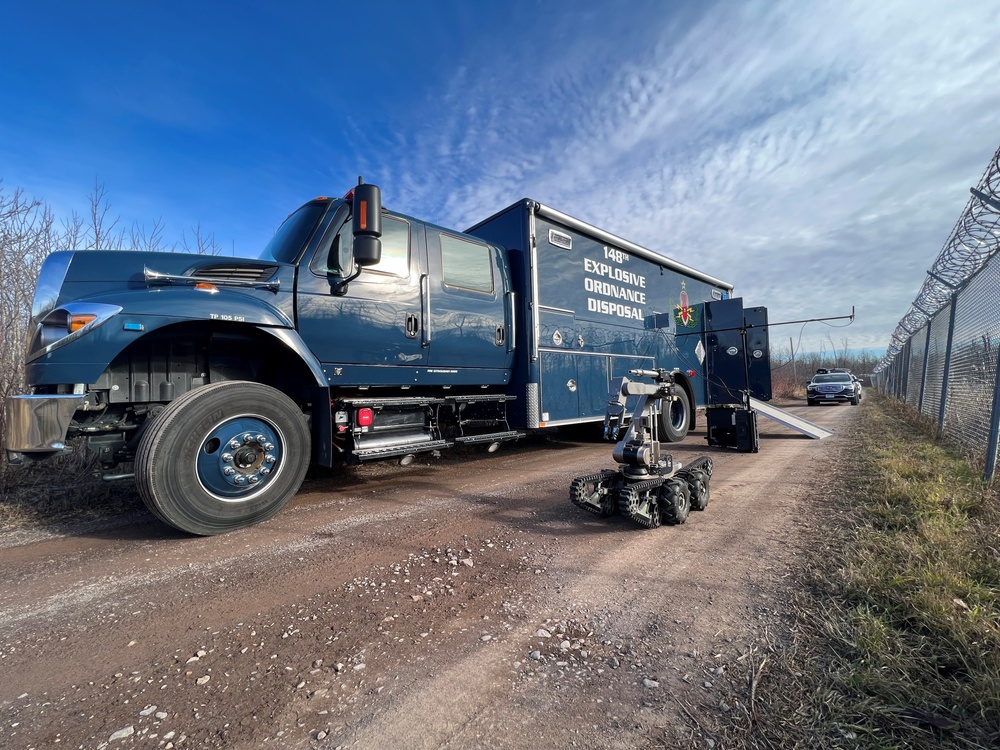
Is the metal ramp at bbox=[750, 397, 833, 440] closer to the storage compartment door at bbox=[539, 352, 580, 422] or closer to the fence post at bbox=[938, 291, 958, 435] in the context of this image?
the fence post at bbox=[938, 291, 958, 435]

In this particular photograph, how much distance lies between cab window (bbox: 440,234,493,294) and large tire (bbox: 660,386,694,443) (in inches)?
153

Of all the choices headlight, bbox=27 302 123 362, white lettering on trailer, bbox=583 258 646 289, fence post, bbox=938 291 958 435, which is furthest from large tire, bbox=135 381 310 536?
fence post, bbox=938 291 958 435

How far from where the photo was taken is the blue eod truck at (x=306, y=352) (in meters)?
3.05

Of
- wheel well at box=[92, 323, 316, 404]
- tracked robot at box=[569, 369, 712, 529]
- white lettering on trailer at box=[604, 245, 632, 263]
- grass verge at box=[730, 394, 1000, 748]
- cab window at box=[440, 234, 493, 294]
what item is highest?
white lettering on trailer at box=[604, 245, 632, 263]

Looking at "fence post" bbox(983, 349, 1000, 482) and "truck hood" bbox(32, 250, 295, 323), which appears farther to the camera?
"fence post" bbox(983, 349, 1000, 482)

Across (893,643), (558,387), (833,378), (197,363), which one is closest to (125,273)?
(197,363)

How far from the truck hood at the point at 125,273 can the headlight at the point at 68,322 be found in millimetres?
199

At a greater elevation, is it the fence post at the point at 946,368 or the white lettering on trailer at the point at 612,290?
the white lettering on trailer at the point at 612,290

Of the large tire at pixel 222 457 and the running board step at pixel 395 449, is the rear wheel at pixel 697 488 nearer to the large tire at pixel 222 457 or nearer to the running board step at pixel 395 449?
the running board step at pixel 395 449

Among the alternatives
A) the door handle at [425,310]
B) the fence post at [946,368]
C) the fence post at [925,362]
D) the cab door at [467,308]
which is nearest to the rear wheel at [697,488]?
the cab door at [467,308]

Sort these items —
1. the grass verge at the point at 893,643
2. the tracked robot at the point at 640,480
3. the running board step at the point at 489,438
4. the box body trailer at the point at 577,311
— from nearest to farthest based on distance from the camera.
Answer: the grass verge at the point at 893,643 → the tracked robot at the point at 640,480 → the running board step at the point at 489,438 → the box body trailer at the point at 577,311

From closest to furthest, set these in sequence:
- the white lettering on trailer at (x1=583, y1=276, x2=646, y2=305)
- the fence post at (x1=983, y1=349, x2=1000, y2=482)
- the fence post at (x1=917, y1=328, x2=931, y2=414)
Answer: the fence post at (x1=983, y1=349, x2=1000, y2=482) < the white lettering on trailer at (x1=583, y1=276, x2=646, y2=305) < the fence post at (x1=917, y1=328, x2=931, y2=414)

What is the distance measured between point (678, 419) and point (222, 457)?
7.32m

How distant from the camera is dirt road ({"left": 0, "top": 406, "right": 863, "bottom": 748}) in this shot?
1.44 meters
